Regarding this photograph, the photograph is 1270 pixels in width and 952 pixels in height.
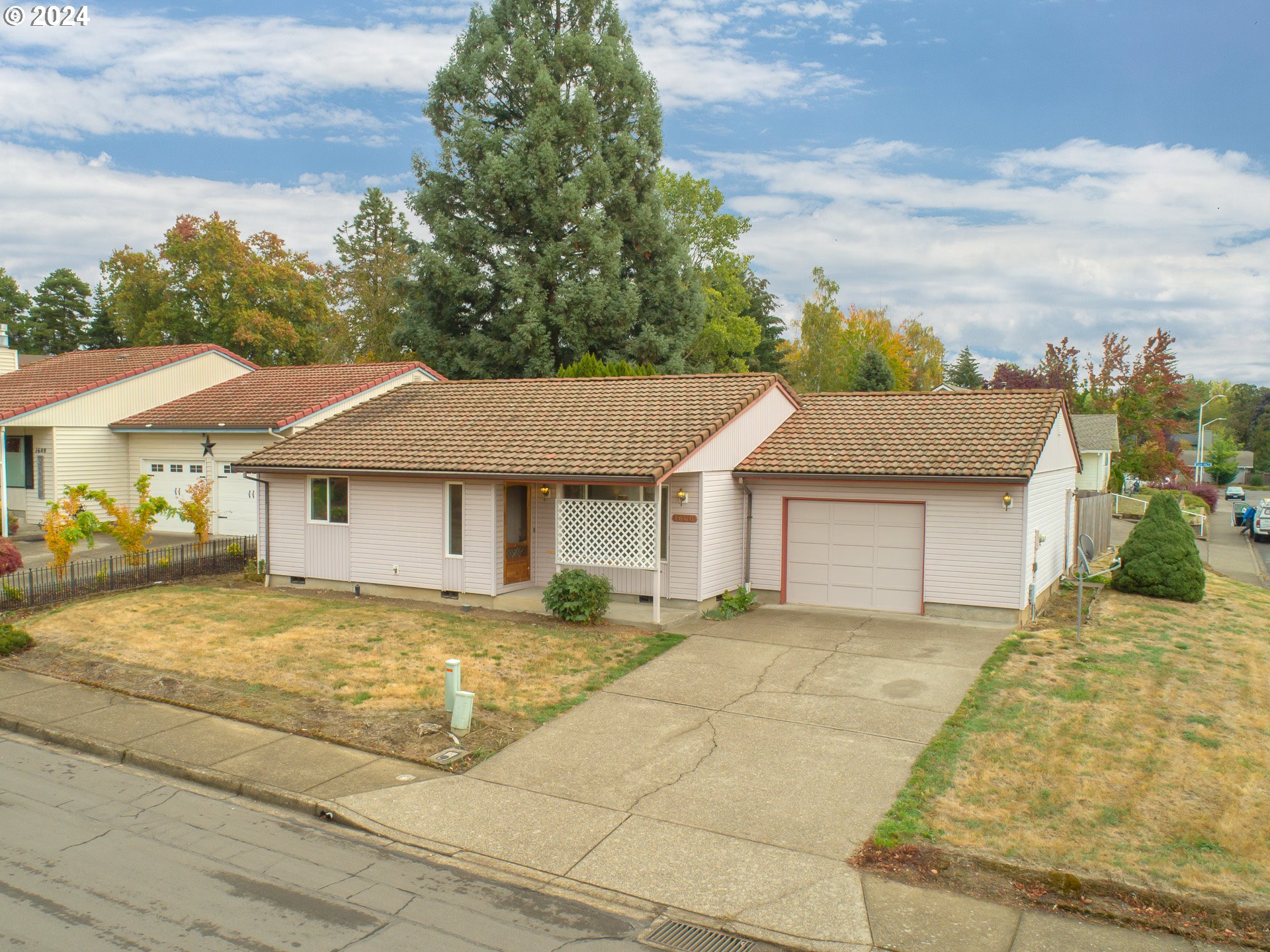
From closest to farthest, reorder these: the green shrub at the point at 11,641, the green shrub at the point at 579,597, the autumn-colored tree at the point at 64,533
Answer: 1. the green shrub at the point at 11,641
2. the green shrub at the point at 579,597
3. the autumn-colored tree at the point at 64,533

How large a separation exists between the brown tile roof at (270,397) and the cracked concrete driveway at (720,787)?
1546 cm

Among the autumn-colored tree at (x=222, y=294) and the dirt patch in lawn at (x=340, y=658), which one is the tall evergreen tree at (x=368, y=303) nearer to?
the autumn-colored tree at (x=222, y=294)

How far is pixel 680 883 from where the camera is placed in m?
6.69

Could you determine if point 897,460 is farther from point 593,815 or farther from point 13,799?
point 13,799

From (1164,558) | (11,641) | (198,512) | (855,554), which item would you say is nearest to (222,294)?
(198,512)

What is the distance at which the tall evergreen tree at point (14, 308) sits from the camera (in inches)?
2470

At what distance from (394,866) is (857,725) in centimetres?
543

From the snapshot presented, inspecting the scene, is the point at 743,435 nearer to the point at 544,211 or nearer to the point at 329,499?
the point at 329,499

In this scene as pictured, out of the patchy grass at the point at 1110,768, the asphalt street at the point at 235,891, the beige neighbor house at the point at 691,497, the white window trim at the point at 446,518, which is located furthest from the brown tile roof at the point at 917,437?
the asphalt street at the point at 235,891

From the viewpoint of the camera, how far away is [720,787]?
8.41m

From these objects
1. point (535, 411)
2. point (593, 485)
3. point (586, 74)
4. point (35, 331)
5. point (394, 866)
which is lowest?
point (394, 866)

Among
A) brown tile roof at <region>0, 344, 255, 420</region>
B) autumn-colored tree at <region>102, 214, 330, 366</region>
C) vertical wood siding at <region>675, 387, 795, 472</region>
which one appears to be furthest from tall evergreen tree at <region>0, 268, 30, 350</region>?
vertical wood siding at <region>675, 387, 795, 472</region>

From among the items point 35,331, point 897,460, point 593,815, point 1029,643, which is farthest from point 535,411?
point 35,331

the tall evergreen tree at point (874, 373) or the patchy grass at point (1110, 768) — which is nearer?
the patchy grass at point (1110, 768)
